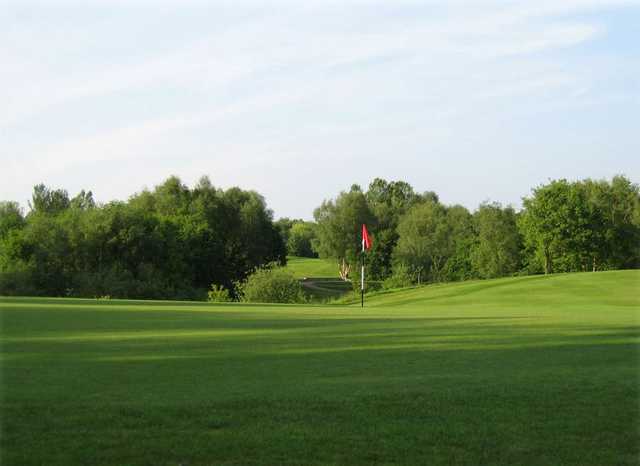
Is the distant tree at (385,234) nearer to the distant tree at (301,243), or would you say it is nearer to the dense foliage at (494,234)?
the dense foliage at (494,234)

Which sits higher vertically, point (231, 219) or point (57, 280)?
Answer: point (231, 219)

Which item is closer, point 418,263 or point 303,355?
point 303,355

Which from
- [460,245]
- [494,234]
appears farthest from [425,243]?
[494,234]

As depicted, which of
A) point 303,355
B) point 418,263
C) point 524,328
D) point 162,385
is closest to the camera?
point 162,385

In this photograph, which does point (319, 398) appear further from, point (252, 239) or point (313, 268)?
point (313, 268)

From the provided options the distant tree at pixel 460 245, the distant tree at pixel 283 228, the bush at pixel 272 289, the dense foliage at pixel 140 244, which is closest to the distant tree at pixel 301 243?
the distant tree at pixel 283 228

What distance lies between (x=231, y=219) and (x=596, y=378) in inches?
3068

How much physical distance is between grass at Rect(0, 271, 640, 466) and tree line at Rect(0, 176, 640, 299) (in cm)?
3737

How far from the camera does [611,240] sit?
7612cm

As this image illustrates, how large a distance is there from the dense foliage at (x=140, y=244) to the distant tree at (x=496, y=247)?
23.6 m

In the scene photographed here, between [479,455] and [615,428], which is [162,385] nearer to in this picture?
[479,455]

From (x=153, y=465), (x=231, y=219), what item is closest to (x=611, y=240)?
(x=231, y=219)

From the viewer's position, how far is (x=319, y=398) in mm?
8227

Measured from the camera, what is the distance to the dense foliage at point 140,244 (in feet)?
200
